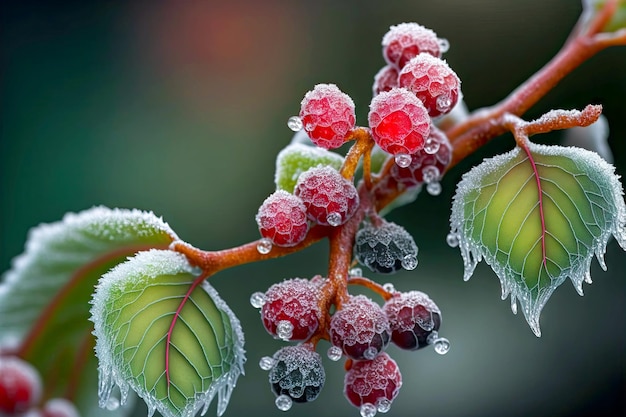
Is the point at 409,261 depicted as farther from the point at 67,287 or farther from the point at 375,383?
the point at 67,287

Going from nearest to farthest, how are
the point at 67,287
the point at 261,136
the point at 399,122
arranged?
the point at 399,122, the point at 67,287, the point at 261,136

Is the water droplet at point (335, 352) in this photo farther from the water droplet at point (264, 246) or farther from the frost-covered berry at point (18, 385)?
the frost-covered berry at point (18, 385)

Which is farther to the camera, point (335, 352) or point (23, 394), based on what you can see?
point (23, 394)

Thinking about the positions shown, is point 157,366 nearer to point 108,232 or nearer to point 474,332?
point 108,232

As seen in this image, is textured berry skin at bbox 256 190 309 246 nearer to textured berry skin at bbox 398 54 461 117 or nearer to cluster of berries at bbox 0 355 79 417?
textured berry skin at bbox 398 54 461 117

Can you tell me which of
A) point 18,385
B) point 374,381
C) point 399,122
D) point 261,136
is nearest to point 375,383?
point 374,381
